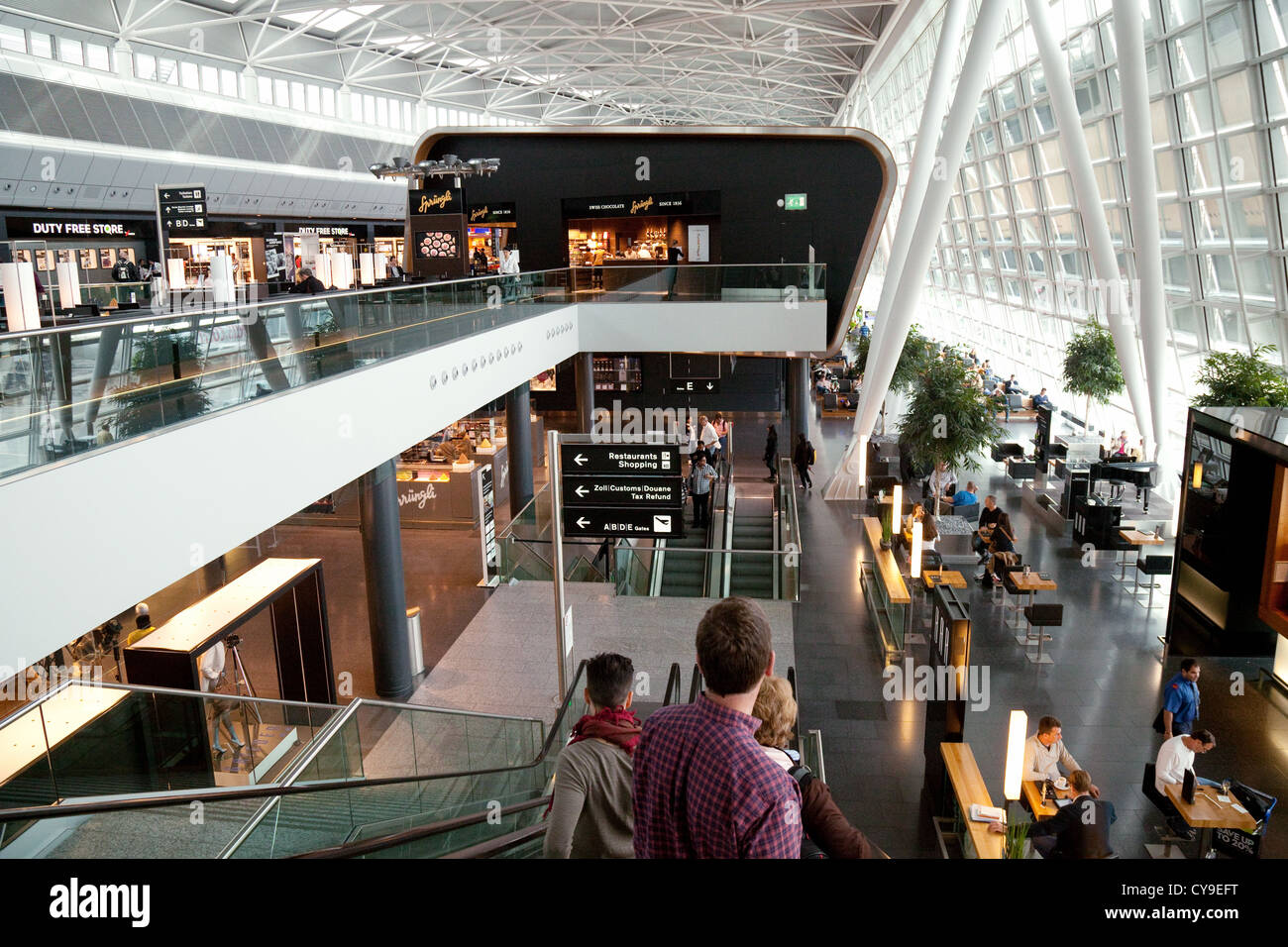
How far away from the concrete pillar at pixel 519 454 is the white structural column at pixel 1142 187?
12492 mm

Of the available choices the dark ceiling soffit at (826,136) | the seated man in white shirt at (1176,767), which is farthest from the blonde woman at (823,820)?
the dark ceiling soffit at (826,136)

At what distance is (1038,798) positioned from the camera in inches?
310

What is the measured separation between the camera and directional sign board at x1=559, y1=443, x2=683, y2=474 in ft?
32.8

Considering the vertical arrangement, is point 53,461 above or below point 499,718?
above

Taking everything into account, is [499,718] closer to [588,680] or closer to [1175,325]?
[588,680]

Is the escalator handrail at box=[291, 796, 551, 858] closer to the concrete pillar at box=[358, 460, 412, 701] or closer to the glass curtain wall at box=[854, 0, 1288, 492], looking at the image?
the concrete pillar at box=[358, 460, 412, 701]

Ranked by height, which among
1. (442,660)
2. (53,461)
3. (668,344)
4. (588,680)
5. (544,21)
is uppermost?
(544,21)

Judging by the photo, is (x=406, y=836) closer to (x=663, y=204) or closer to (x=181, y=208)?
(x=181, y=208)

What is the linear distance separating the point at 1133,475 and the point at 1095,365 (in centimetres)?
571

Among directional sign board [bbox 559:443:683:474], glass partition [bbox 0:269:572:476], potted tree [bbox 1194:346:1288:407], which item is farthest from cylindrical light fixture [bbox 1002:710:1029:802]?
potted tree [bbox 1194:346:1288:407]

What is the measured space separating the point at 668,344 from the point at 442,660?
428 inches

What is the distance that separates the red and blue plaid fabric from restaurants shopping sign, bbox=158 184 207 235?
1403 cm

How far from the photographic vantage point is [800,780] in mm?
2838

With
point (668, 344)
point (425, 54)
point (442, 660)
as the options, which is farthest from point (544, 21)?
point (442, 660)
